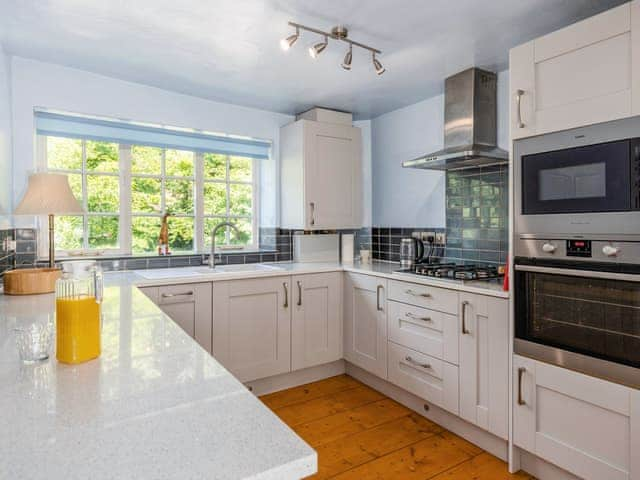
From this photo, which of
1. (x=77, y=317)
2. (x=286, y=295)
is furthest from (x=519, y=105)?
(x=77, y=317)

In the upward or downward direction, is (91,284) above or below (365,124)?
below

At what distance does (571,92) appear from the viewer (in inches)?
68.0

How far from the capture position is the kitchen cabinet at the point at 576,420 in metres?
1.57

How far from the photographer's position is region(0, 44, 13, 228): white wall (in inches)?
89.1

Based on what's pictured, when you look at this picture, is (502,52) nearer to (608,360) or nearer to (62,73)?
(608,360)

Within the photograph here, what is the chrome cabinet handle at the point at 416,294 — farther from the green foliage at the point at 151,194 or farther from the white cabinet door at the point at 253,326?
the green foliage at the point at 151,194

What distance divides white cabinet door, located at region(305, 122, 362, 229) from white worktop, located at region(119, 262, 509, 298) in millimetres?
439

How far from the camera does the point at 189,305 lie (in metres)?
2.58

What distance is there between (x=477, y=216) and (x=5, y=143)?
120 inches

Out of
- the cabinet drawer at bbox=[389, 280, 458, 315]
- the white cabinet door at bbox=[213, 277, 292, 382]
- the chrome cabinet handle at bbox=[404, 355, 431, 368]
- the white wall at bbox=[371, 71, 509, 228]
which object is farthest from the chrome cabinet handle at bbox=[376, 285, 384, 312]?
the white wall at bbox=[371, 71, 509, 228]

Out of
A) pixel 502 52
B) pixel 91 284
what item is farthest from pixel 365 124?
pixel 91 284

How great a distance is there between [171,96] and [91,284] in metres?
2.39

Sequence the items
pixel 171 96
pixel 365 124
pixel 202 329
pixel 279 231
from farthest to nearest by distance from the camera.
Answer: pixel 365 124 < pixel 279 231 < pixel 171 96 < pixel 202 329

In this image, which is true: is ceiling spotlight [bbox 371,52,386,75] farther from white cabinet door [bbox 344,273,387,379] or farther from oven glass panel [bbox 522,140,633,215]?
white cabinet door [bbox 344,273,387,379]
